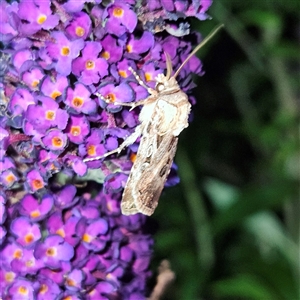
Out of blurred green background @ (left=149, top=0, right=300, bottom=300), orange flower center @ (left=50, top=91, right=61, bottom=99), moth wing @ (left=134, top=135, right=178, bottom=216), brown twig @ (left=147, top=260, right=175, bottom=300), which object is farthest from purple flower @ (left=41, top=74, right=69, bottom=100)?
blurred green background @ (left=149, top=0, right=300, bottom=300)

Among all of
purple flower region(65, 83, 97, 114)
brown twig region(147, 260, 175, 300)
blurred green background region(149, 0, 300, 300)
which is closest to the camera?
purple flower region(65, 83, 97, 114)

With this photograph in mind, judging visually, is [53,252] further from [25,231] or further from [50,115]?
[50,115]

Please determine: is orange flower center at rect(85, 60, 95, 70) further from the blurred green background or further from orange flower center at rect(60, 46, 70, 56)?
the blurred green background

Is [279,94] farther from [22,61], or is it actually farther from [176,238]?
[22,61]

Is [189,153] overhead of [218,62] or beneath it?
beneath

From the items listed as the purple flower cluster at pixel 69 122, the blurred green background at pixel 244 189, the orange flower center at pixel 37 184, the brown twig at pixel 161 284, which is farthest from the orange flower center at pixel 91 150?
the blurred green background at pixel 244 189

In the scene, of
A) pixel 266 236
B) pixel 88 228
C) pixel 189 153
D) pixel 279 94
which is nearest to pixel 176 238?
pixel 189 153
